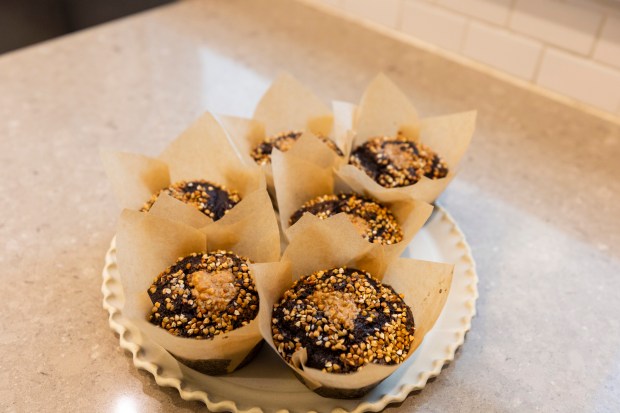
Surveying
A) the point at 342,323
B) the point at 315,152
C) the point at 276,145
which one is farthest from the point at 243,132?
the point at 342,323

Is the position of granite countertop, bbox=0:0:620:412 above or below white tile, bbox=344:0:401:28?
below

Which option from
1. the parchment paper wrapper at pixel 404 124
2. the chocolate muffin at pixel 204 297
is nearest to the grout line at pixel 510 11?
the parchment paper wrapper at pixel 404 124

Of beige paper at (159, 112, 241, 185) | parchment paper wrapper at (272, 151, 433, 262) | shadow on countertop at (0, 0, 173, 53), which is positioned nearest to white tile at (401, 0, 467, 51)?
parchment paper wrapper at (272, 151, 433, 262)

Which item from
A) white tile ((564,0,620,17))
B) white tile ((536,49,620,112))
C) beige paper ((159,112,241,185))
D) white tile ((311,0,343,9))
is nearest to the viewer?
beige paper ((159,112,241,185))

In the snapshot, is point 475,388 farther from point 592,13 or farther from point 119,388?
point 592,13

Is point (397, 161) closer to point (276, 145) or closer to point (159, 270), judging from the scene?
point (276, 145)

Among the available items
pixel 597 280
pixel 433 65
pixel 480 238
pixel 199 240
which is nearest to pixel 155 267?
pixel 199 240

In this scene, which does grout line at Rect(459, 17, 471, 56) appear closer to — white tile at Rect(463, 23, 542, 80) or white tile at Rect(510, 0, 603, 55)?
white tile at Rect(463, 23, 542, 80)

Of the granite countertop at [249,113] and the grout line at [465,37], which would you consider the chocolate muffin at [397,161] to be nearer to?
the granite countertop at [249,113]
